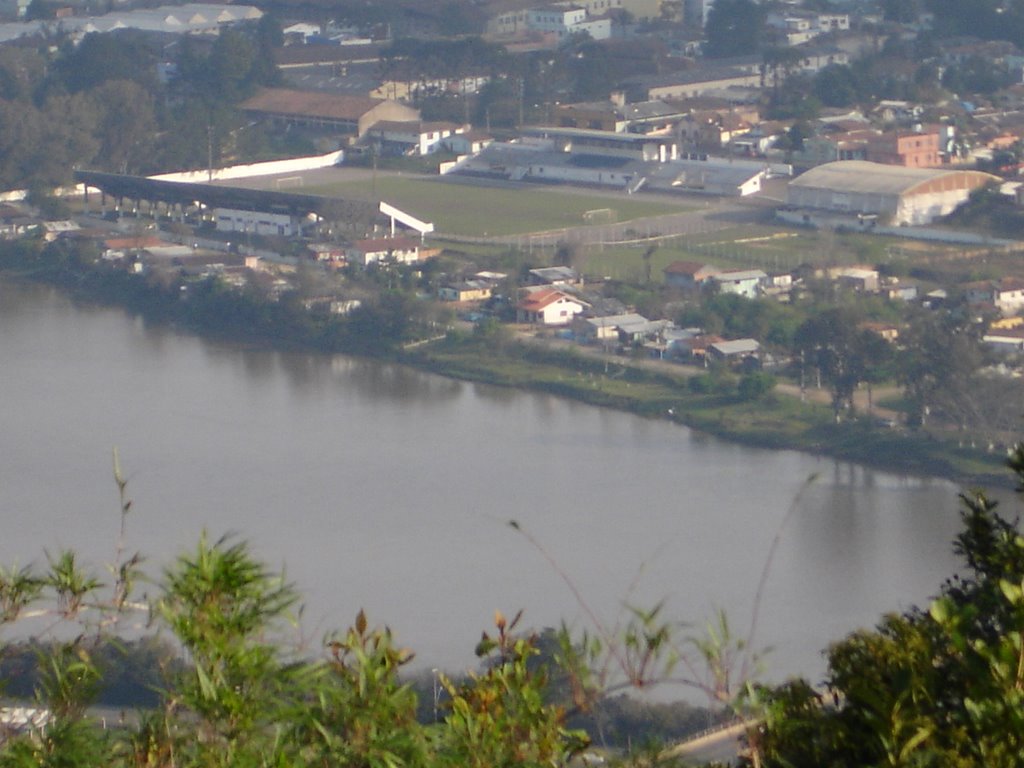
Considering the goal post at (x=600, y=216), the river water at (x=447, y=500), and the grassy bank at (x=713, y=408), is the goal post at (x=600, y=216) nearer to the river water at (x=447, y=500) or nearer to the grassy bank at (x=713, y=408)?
the grassy bank at (x=713, y=408)

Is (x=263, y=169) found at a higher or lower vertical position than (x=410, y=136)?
lower

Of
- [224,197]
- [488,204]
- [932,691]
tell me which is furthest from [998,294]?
[932,691]

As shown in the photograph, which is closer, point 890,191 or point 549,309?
point 549,309

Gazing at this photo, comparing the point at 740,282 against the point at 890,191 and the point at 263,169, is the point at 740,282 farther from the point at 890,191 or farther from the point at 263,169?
the point at 263,169

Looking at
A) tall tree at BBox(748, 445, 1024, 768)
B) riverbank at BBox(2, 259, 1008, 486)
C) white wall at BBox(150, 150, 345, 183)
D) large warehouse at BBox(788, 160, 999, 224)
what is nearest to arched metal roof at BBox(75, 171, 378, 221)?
white wall at BBox(150, 150, 345, 183)

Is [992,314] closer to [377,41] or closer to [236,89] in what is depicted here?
[236,89]

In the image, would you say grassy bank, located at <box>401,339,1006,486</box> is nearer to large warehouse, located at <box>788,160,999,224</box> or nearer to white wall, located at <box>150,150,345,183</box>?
large warehouse, located at <box>788,160,999,224</box>

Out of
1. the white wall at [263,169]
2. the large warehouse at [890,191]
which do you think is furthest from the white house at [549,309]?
the white wall at [263,169]
